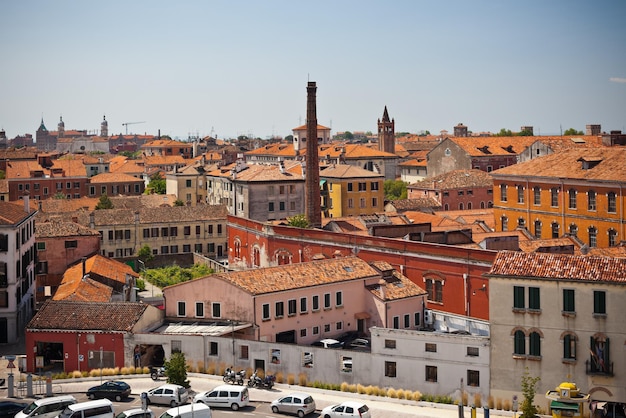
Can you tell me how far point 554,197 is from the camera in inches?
2665

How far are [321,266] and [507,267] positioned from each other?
14005mm

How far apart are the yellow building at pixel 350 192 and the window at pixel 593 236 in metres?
34.2

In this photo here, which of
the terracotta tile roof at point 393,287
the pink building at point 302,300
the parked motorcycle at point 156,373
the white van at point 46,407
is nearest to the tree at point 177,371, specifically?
the parked motorcycle at point 156,373

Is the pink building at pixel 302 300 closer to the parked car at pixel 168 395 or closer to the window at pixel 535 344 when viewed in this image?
the parked car at pixel 168 395

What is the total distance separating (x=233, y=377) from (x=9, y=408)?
392 inches

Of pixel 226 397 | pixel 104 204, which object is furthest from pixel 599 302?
pixel 104 204

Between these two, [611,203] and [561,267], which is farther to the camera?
[611,203]

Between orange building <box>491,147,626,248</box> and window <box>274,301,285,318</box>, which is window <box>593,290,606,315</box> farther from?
orange building <box>491,147,626,248</box>

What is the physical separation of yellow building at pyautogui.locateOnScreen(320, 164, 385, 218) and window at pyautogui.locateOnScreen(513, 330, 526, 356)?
5557cm

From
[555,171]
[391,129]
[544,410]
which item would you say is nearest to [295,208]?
[555,171]

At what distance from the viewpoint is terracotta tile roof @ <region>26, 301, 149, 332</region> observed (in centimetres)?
4600

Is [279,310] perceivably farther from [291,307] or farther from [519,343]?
[519,343]

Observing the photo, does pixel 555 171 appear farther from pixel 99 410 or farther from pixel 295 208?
pixel 99 410

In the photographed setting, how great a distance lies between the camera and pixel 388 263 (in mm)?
55688
